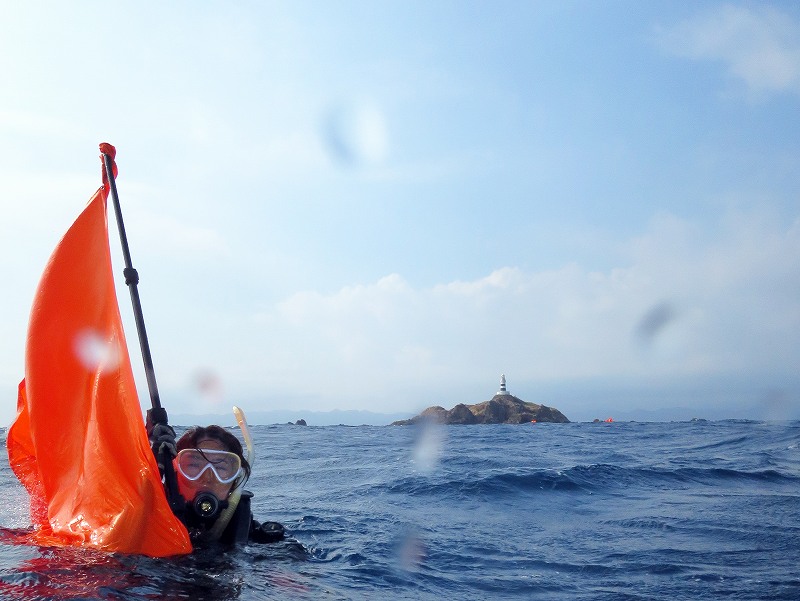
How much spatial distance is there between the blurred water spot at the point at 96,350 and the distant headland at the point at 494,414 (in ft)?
107

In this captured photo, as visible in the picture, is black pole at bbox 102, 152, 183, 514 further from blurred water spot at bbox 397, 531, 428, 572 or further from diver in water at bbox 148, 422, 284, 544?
blurred water spot at bbox 397, 531, 428, 572

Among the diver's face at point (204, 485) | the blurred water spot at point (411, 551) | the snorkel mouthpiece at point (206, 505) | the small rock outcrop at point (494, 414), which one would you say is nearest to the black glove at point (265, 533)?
the diver's face at point (204, 485)

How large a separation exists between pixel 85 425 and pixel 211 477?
104 cm

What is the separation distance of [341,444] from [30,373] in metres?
15.9

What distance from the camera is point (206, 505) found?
5125 mm

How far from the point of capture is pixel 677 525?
7613 mm

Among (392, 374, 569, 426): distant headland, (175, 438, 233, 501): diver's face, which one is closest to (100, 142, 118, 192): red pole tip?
(175, 438, 233, 501): diver's face

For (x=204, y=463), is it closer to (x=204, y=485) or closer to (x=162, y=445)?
(x=204, y=485)

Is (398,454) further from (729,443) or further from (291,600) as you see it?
(291,600)

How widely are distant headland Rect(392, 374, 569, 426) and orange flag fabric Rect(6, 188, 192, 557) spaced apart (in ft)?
107

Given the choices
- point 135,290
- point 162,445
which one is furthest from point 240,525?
point 135,290

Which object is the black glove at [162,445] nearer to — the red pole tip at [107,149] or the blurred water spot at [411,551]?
the blurred water spot at [411,551]

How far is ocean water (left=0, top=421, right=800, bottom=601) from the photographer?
15.1 feet

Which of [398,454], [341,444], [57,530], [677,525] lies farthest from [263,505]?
[341,444]
